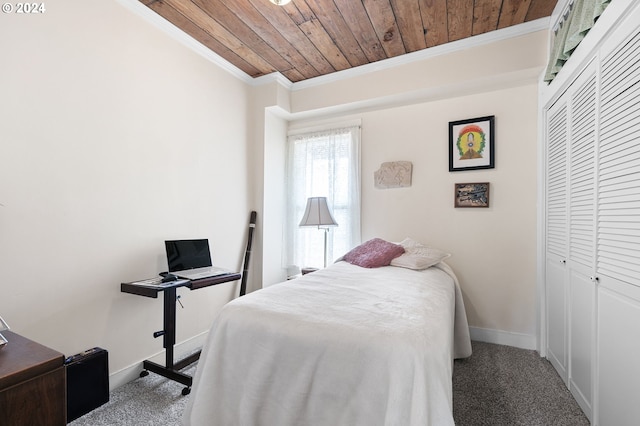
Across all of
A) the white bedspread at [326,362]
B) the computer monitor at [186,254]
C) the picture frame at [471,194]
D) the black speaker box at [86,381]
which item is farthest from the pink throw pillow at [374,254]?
the black speaker box at [86,381]

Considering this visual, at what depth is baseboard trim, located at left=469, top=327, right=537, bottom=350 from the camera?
102 inches

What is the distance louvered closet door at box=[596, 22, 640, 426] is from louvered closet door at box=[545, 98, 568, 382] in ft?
1.81

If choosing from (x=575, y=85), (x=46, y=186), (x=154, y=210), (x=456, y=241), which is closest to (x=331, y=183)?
(x=456, y=241)

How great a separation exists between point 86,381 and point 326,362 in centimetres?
156

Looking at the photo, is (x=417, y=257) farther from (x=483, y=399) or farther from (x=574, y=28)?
(x=574, y=28)

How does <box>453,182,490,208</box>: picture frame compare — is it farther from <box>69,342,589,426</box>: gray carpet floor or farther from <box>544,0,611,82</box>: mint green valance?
<box>69,342,589,426</box>: gray carpet floor

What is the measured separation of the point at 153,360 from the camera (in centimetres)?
233

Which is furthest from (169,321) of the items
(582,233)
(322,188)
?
(582,233)

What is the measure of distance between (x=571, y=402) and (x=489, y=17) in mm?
2750

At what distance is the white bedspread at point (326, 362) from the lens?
3.48ft

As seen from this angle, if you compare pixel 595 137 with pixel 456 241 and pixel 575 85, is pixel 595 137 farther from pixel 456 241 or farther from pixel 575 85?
pixel 456 241

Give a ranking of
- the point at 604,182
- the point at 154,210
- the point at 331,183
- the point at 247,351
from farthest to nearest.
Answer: the point at 331,183 < the point at 154,210 < the point at 604,182 < the point at 247,351

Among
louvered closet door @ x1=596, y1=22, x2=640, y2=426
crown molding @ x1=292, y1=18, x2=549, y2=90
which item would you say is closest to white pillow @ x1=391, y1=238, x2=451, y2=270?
louvered closet door @ x1=596, y1=22, x2=640, y2=426

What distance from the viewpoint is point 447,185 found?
2.94 m
